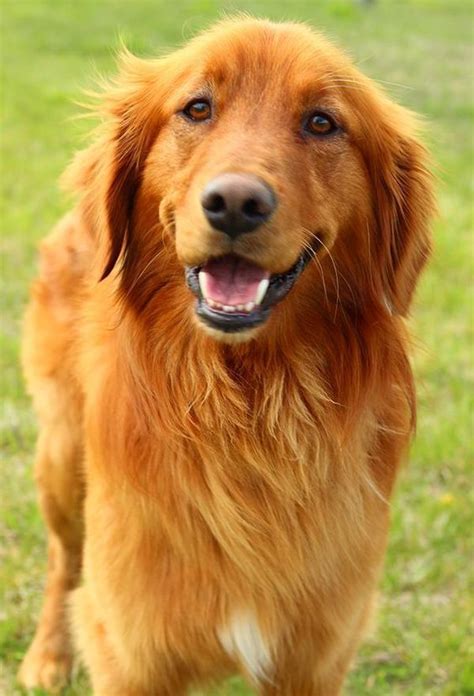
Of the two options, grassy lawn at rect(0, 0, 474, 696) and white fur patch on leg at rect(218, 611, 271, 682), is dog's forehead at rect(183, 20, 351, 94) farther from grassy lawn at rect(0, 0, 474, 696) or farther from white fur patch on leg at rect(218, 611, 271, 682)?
white fur patch on leg at rect(218, 611, 271, 682)

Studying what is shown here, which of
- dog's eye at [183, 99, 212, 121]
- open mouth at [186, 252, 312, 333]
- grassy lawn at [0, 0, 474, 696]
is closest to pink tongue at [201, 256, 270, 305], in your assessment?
open mouth at [186, 252, 312, 333]

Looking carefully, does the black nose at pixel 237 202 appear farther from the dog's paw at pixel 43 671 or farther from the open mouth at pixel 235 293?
the dog's paw at pixel 43 671

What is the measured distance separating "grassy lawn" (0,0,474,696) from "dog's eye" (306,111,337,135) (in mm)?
500

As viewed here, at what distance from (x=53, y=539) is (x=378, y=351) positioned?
6.05 feet

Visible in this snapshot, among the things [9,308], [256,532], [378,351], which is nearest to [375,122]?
[378,351]

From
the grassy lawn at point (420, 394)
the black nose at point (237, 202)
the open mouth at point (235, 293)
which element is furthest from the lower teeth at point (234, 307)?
the grassy lawn at point (420, 394)

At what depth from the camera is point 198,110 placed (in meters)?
2.83

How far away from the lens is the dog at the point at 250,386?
2797mm

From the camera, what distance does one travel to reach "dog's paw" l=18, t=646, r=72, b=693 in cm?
377

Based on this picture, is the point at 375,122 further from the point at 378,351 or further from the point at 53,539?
the point at 53,539

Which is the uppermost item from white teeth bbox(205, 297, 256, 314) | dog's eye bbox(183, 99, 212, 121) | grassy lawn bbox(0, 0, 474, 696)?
dog's eye bbox(183, 99, 212, 121)

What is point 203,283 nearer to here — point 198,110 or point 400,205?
point 198,110

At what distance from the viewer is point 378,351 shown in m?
2.95

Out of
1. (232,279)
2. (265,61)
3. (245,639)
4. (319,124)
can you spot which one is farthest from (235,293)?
(245,639)
